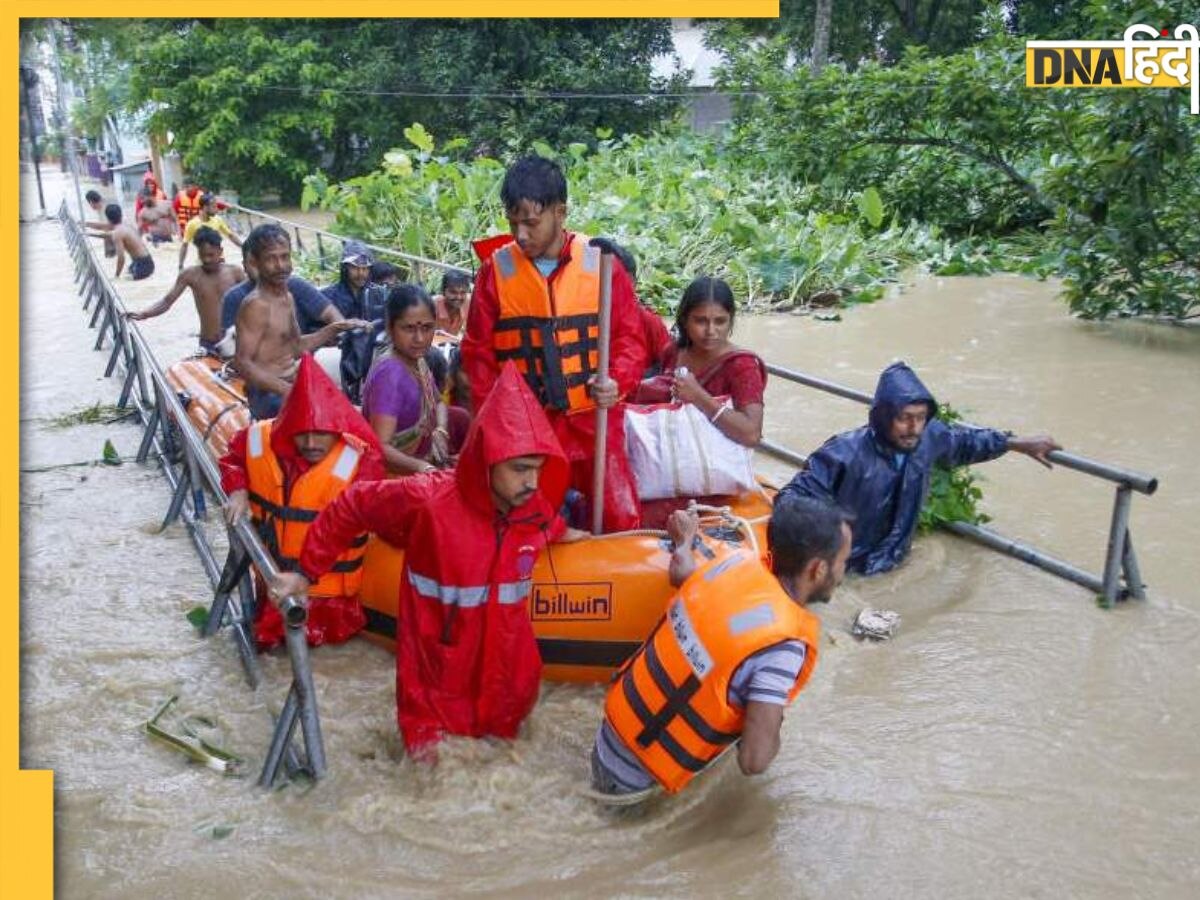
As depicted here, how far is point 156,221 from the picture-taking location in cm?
1914

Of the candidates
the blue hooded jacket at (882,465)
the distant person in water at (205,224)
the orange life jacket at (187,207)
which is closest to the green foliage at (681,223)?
the distant person in water at (205,224)

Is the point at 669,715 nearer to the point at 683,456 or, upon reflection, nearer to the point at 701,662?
the point at 701,662

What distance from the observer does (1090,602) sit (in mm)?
4566

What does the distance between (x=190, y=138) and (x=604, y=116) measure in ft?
31.6

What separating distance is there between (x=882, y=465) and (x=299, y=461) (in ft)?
7.61

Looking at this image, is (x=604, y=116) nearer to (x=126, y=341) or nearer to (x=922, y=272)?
(x=922, y=272)

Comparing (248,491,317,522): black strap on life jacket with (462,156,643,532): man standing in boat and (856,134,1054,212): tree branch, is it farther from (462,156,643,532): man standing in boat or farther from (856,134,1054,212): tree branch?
(856,134,1054,212): tree branch

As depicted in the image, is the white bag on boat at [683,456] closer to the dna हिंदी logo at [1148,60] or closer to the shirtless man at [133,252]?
the dna हिंदी logo at [1148,60]

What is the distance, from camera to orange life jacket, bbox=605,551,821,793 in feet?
9.00

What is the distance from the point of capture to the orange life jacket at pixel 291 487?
388 centimetres

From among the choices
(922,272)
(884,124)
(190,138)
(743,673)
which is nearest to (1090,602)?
(743,673)

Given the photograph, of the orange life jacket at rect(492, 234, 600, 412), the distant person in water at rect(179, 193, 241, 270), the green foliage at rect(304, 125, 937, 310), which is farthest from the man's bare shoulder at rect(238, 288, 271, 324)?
the distant person in water at rect(179, 193, 241, 270)

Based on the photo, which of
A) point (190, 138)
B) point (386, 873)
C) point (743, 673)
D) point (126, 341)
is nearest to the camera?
point (743, 673)

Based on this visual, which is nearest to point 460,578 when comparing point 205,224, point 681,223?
point 681,223
